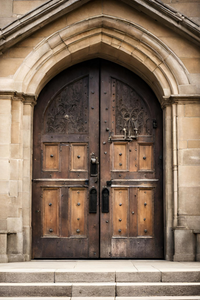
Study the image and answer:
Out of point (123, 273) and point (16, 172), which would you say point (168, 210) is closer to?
point (123, 273)

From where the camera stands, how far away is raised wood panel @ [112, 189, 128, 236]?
6500mm

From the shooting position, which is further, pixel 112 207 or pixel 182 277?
pixel 112 207

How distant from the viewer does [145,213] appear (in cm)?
652

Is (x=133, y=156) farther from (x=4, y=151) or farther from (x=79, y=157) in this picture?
(x=4, y=151)

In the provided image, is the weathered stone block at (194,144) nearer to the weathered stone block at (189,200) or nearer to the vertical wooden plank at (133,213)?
the weathered stone block at (189,200)

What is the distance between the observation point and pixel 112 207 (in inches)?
257

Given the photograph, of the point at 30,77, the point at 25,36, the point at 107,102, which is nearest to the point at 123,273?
the point at 107,102

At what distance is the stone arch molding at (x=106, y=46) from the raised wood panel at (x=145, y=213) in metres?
1.77

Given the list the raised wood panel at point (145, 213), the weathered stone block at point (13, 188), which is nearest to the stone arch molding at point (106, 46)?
the weathered stone block at point (13, 188)

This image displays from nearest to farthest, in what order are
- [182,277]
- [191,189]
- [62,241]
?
[182,277] → [191,189] → [62,241]

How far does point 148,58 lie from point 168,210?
2579 mm

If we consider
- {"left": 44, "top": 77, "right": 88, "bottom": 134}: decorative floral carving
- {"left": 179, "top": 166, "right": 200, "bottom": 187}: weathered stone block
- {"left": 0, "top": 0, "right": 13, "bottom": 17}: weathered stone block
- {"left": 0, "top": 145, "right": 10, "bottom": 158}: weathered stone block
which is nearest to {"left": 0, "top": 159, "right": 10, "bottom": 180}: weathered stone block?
{"left": 0, "top": 145, "right": 10, "bottom": 158}: weathered stone block

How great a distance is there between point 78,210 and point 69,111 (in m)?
1.77

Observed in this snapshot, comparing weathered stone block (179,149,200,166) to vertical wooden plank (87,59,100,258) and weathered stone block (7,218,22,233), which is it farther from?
weathered stone block (7,218,22,233)
